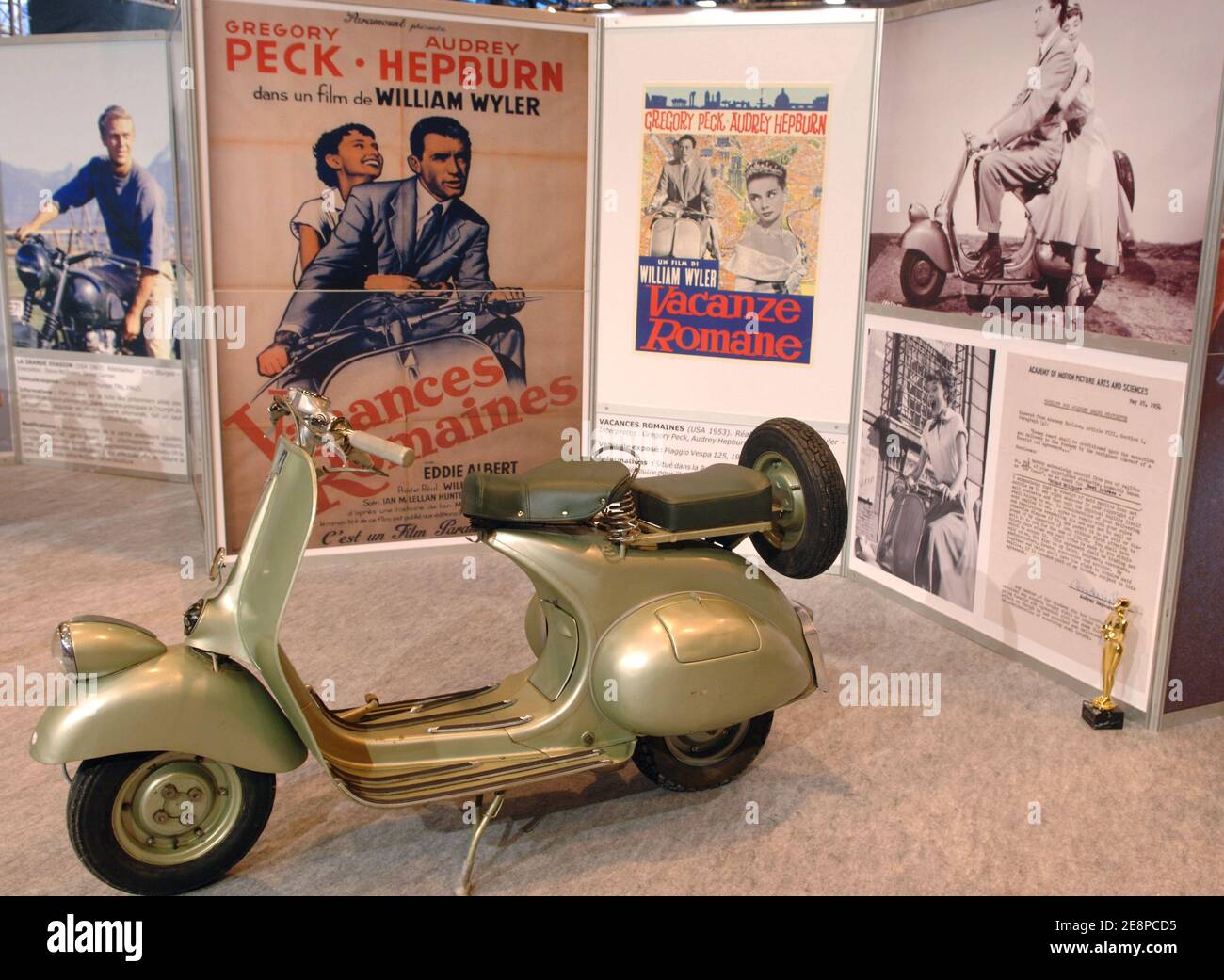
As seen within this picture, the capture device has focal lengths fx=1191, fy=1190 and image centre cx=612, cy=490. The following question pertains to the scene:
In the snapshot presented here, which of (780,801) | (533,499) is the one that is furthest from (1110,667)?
(533,499)

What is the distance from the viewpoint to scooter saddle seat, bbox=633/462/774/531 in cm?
277

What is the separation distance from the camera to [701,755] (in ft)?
9.82

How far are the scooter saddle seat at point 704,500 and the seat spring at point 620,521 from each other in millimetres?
38

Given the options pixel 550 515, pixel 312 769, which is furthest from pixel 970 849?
pixel 312 769

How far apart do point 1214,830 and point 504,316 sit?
9.84 feet

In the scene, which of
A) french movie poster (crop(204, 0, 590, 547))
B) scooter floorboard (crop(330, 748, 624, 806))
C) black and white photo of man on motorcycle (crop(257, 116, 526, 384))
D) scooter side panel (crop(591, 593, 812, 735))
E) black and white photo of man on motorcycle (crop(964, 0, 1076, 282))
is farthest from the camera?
black and white photo of man on motorcycle (crop(257, 116, 526, 384))

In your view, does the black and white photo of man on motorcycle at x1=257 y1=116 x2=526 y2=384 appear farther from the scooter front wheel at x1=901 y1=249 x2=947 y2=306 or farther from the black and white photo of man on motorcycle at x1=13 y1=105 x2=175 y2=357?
the black and white photo of man on motorcycle at x1=13 y1=105 x2=175 y2=357

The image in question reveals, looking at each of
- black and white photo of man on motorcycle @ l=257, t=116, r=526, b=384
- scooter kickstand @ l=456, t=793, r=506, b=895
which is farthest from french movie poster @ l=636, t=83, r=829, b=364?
scooter kickstand @ l=456, t=793, r=506, b=895

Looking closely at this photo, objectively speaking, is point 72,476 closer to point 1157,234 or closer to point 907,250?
point 907,250

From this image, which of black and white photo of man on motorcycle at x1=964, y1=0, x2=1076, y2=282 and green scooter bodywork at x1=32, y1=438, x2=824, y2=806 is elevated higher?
black and white photo of man on motorcycle at x1=964, y1=0, x2=1076, y2=282

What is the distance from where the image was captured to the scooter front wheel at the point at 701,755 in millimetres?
2920

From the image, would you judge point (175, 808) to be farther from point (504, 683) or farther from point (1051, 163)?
point (1051, 163)

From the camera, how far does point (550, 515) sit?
2.66 metres

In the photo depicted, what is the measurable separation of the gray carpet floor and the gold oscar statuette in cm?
4
